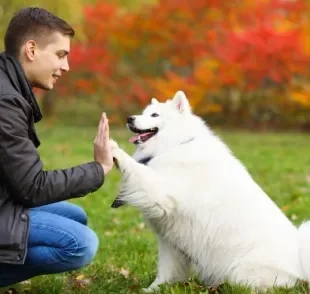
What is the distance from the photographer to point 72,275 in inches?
164

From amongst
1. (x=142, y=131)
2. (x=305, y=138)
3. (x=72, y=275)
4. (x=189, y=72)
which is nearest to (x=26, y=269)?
(x=72, y=275)

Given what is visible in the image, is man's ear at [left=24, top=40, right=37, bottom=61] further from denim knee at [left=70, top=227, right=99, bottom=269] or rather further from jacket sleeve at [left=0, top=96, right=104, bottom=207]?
denim knee at [left=70, top=227, right=99, bottom=269]

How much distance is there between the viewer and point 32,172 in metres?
2.89

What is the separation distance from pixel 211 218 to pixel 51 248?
990mm

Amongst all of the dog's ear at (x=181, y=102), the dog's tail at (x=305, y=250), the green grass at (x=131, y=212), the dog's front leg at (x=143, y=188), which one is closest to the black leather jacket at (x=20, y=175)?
the dog's front leg at (x=143, y=188)

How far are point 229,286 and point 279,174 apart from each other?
5834 mm

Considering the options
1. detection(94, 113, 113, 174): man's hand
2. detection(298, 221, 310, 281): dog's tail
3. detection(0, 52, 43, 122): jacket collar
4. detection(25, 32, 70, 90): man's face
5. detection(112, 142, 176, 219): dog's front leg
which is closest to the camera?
detection(0, 52, 43, 122): jacket collar

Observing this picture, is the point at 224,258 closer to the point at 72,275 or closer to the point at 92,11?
the point at 72,275

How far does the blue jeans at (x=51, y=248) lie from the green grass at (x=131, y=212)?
1.64ft

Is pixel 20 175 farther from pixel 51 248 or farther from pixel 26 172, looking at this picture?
pixel 51 248

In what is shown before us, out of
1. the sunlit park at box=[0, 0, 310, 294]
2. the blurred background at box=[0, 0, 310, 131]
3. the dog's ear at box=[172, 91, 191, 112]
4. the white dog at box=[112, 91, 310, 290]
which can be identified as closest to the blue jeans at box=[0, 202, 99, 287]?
the white dog at box=[112, 91, 310, 290]

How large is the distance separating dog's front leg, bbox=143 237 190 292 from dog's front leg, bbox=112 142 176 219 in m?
0.35

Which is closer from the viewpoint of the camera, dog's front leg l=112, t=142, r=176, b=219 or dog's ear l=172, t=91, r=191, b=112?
dog's front leg l=112, t=142, r=176, b=219

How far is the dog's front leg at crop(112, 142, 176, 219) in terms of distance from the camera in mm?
3568
